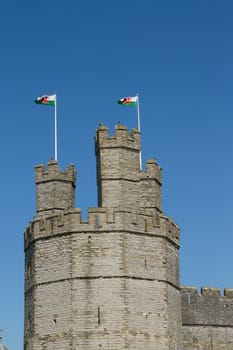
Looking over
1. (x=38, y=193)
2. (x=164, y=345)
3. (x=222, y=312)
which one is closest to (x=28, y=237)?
(x=38, y=193)

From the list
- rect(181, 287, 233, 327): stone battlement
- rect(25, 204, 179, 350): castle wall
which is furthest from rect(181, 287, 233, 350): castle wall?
rect(25, 204, 179, 350): castle wall

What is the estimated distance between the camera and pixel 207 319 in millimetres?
36938

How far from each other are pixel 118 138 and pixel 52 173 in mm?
3390

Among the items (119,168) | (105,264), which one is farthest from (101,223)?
(119,168)

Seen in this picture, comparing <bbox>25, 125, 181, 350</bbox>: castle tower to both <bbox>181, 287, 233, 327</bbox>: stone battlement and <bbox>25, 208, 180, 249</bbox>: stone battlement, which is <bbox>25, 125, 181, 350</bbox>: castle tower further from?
<bbox>181, 287, 233, 327</bbox>: stone battlement

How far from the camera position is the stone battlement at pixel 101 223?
32.4 metres

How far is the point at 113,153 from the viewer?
34250 mm

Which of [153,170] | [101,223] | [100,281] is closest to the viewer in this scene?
[100,281]

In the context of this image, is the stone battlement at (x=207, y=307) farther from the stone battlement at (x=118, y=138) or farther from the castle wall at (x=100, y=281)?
the stone battlement at (x=118, y=138)

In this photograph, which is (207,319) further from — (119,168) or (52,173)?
(52,173)

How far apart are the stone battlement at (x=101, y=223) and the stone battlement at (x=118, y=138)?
10.0ft

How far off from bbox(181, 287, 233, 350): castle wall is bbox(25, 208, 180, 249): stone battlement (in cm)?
428

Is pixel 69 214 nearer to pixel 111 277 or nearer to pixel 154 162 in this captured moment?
pixel 111 277

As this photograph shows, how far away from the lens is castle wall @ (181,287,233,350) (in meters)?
36.3
